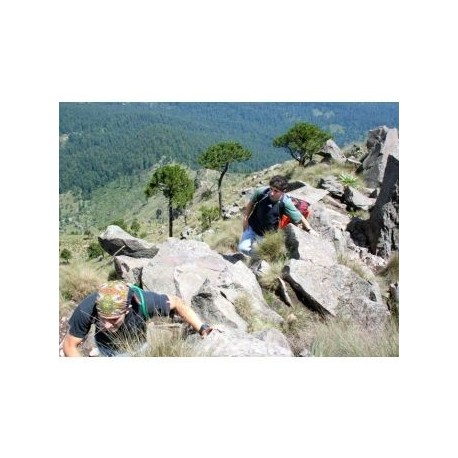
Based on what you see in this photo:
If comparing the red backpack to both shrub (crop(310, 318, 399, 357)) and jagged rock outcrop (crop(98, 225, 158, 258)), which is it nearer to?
shrub (crop(310, 318, 399, 357))

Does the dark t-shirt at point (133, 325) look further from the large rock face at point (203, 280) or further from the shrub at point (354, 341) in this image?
the shrub at point (354, 341)

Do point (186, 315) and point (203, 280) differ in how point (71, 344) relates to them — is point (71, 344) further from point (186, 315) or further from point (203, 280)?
point (203, 280)

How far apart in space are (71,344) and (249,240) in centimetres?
341

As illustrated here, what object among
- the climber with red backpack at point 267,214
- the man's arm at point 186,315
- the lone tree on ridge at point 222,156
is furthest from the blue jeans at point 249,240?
the lone tree on ridge at point 222,156

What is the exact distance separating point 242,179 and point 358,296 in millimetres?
44871

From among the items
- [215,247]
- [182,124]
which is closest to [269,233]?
[215,247]

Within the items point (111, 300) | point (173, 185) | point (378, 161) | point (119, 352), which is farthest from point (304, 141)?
point (111, 300)

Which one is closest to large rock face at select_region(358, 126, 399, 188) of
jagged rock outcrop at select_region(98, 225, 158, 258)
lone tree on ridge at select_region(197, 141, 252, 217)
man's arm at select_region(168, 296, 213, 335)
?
jagged rock outcrop at select_region(98, 225, 158, 258)

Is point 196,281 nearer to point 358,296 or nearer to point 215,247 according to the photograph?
point 358,296

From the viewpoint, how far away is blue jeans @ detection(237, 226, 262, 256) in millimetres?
7621

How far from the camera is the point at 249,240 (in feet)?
25.3

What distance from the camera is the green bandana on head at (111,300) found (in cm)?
482

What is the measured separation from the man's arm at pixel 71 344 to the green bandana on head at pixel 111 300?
0.31 meters

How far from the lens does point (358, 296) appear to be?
254 inches
